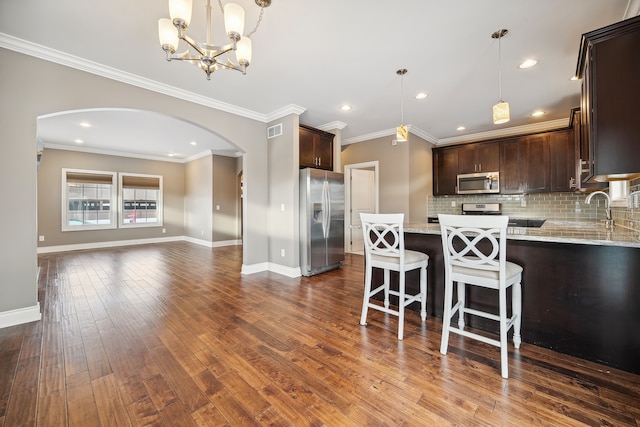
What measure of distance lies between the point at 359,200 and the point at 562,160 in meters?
3.87

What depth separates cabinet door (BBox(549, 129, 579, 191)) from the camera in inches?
179

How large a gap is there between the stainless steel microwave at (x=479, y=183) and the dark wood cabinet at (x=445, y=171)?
0.17 metres

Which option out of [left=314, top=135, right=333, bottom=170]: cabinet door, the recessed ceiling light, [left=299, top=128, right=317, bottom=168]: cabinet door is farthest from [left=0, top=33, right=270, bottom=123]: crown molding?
the recessed ceiling light

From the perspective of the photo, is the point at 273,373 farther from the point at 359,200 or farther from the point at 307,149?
the point at 359,200

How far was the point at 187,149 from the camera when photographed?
730 cm

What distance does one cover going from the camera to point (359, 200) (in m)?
6.33

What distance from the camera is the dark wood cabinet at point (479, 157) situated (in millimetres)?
5293

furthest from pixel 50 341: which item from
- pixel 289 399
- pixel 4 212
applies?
pixel 289 399

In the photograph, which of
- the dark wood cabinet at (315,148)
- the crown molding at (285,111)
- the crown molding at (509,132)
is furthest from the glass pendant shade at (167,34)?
the crown molding at (509,132)

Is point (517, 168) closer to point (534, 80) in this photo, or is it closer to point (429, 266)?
point (534, 80)

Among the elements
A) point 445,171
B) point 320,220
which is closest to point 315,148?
point 320,220

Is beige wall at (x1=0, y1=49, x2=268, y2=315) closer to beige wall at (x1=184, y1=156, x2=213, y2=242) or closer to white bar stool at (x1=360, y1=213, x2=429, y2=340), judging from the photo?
white bar stool at (x1=360, y1=213, x2=429, y2=340)

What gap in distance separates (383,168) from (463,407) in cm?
471

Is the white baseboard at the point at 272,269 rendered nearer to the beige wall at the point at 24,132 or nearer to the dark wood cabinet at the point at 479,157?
the beige wall at the point at 24,132
